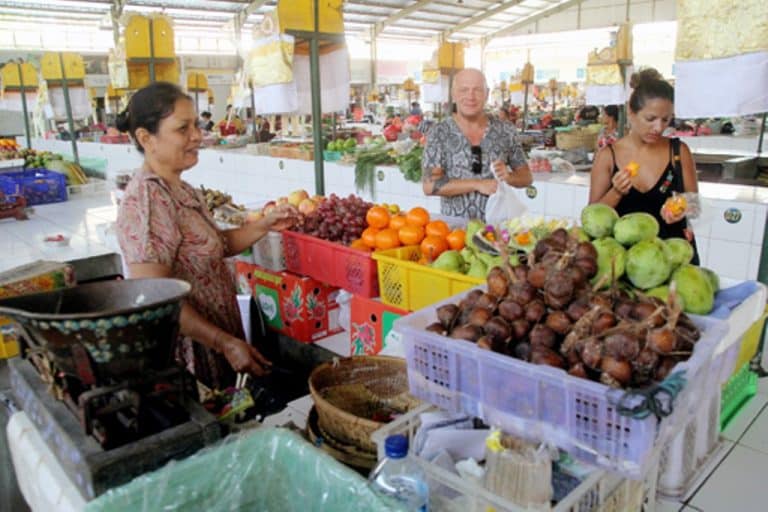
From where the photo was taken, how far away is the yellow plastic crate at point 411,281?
92.4 inches

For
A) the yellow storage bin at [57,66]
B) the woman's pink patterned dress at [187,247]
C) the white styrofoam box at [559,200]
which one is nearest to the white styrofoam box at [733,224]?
the white styrofoam box at [559,200]

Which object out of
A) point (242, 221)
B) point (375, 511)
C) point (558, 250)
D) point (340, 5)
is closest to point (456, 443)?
point (375, 511)

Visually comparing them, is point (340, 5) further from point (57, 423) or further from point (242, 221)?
point (57, 423)

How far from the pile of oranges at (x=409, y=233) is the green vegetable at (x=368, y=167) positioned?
3.07m

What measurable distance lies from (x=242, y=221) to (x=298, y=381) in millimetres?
1048

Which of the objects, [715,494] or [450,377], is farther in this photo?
[715,494]

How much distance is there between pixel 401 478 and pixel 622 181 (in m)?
1.66

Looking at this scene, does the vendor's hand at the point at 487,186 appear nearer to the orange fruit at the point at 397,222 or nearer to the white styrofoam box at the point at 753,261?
the orange fruit at the point at 397,222

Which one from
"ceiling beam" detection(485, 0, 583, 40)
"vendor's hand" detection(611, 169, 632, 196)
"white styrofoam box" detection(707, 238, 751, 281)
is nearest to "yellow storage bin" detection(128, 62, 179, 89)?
"vendor's hand" detection(611, 169, 632, 196)

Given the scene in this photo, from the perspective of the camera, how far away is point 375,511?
39.8 inches

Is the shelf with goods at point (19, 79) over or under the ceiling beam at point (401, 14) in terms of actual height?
under

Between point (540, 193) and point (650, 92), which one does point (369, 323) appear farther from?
point (540, 193)

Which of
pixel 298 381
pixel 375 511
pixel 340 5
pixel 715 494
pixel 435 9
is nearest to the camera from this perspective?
pixel 375 511

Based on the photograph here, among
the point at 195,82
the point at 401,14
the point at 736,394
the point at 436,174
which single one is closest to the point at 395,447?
the point at 736,394
